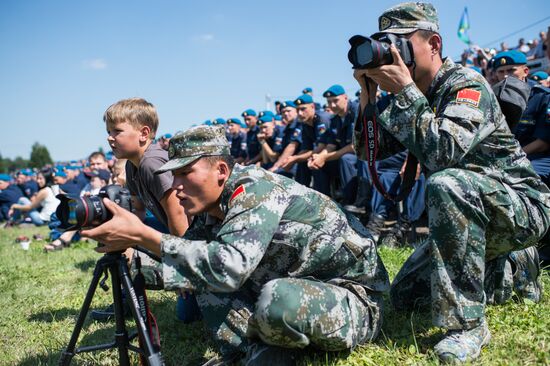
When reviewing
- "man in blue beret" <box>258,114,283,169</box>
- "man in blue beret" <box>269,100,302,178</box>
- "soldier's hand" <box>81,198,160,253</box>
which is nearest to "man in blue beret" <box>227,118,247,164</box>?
"man in blue beret" <box>258,114,283,169</box>

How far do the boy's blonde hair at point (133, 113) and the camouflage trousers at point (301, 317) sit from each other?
1638 mm

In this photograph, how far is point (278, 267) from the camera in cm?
258

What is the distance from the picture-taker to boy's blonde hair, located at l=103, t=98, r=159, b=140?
3.56 metres

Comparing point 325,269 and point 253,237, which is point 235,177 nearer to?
point 253,237

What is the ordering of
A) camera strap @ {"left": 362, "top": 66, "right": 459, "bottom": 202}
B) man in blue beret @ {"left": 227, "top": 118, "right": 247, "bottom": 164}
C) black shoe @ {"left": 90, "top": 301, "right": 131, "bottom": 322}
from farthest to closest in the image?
man in blue beret @ {"left": 227, "top": 118, "right": 247, "bottom": 164}, black shoe @ {"left": 90, "top": 301, "right": 131, "bottom": 322}, camera strap @ {"left": 362, "top": 66, "right": 459, "bottom": 202}

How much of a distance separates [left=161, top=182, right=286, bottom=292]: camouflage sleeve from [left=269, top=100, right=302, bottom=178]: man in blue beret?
6.45 m

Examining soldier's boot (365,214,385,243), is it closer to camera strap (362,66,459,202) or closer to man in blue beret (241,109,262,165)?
camera strap (362,66,459,202)

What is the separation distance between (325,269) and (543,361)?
1103 millimetres

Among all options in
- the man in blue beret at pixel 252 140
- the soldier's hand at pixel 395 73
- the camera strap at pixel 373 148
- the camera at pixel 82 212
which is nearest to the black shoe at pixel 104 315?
the camera at pixel 82 212

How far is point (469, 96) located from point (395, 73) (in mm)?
409

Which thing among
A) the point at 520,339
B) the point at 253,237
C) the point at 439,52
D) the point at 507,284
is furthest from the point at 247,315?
the point at 439,52

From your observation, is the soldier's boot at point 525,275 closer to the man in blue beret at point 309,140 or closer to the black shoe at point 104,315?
the black shoe at point 104,315

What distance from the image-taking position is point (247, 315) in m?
2.71

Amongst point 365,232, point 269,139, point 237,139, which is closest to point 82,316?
point 365,232
